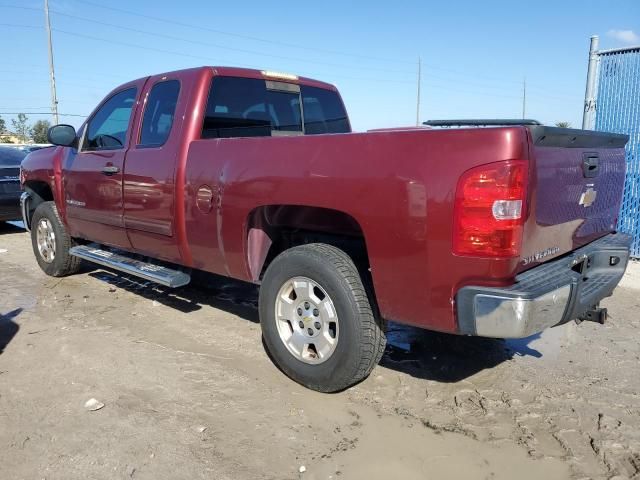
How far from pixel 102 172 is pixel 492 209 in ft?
12.0

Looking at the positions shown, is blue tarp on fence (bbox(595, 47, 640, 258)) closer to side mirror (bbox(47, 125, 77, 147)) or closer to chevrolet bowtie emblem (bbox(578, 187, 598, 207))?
chevrolet bowtie emblem (bbox(578, 187, 598, 207))

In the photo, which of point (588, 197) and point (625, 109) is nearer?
point (588, 197)

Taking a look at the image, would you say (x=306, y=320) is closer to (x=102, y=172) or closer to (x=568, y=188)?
(x=568, y=188)

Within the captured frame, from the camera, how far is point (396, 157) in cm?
272

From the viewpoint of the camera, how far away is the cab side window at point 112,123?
192 inches

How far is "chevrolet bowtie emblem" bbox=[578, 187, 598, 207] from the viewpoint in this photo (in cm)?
310

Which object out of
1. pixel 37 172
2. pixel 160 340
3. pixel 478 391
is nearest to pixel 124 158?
pixel 160 340

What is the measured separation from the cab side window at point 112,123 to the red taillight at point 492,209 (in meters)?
3.36

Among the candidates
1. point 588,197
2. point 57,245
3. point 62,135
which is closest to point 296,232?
point 588,197

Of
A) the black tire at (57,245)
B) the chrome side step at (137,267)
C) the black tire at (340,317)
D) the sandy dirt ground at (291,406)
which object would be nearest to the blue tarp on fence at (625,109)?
the sandy dirt ground at (291,406)

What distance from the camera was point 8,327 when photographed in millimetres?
4605

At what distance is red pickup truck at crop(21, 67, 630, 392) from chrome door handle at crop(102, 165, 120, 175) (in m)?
0.02

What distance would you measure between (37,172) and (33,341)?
8.43 ft

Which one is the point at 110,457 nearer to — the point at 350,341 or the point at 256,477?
the point at 256,477
